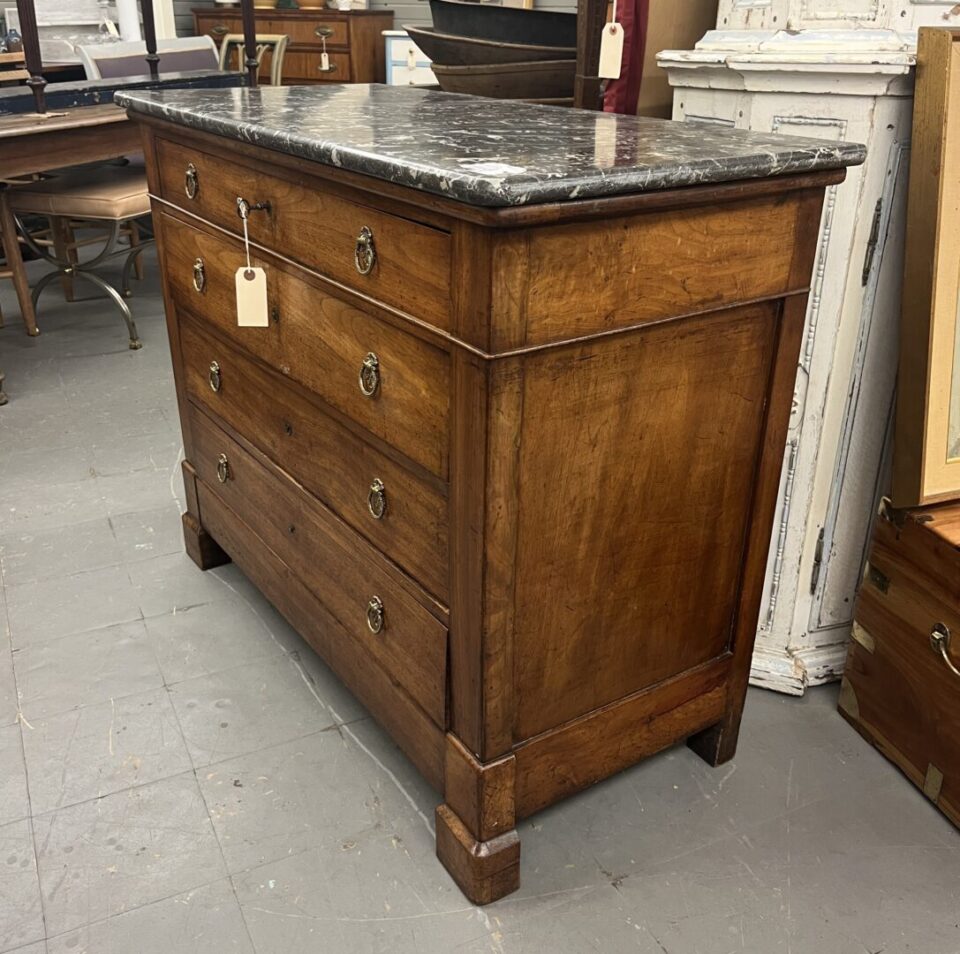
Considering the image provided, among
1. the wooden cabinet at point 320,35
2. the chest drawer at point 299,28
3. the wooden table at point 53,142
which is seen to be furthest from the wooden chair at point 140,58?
the chest drawer at point 299,28

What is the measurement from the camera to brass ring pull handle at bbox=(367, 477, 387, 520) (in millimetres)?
1462

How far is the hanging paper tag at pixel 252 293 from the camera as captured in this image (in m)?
1.61

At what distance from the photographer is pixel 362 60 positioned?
22.4ft

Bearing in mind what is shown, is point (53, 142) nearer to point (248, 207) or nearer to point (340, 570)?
point (248, 207)

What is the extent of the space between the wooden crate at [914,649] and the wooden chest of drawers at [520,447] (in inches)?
11.4

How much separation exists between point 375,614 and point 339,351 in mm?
441

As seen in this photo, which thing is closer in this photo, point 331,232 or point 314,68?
point 331,232

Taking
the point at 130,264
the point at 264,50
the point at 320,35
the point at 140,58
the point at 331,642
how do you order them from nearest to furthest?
the point at 331,642 < the point at 130,264 < the point at 140,58 < the point at 264,50 < the point at 320,35

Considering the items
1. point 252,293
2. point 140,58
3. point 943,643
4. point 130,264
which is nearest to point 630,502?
point 943,643

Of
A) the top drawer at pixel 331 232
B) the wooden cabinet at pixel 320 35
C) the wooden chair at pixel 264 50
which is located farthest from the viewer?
the wooden cabinet at pixel 320 35

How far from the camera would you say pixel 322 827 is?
1597 millimetres

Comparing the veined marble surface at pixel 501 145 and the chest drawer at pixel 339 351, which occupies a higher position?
the veined marble surface at pixel 501 145

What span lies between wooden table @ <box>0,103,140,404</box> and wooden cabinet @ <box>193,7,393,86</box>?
3.23 m

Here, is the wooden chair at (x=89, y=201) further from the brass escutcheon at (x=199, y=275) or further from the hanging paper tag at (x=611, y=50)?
the hanging paper tag at (x=611, y=50)
